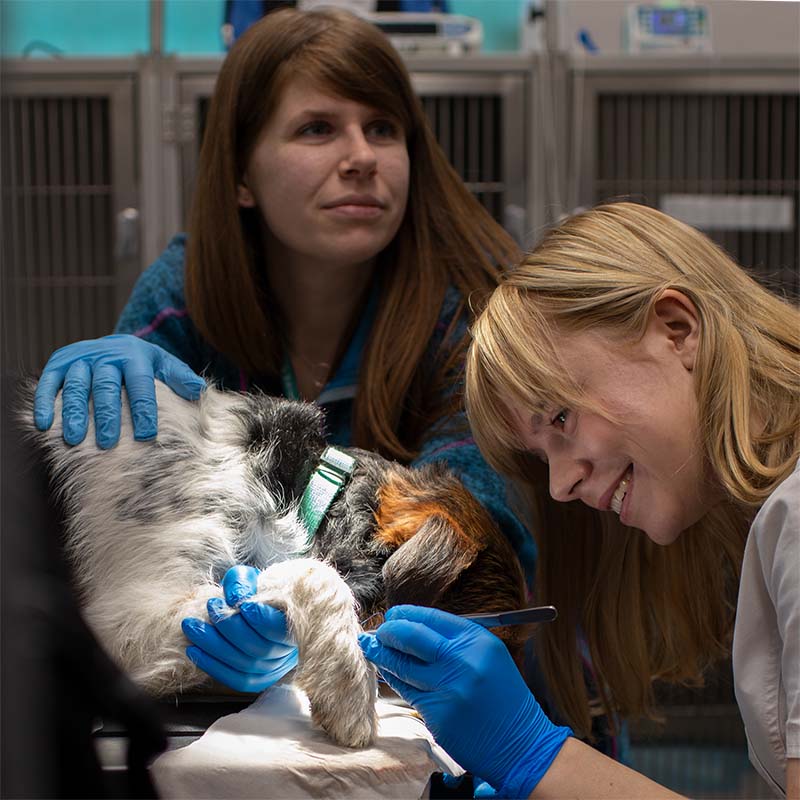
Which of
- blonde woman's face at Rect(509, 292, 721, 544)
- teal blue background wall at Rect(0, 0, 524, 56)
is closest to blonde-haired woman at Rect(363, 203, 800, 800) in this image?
blonde woman's face at Rect(509, 292, 721, 544)

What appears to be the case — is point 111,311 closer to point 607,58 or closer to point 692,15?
point 607,58

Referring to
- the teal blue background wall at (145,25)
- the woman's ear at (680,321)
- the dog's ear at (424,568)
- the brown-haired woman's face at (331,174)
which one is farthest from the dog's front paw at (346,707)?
the teal blue background wall at (145,25)

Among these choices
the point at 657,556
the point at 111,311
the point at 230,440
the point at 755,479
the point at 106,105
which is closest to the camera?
the point at 755,479

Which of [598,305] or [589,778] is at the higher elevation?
[598,305]

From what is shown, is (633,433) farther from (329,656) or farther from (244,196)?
(244,196)

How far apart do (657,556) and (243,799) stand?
1.94ft

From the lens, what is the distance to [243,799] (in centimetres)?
88

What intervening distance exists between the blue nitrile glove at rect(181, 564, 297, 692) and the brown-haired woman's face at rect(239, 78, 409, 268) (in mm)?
462

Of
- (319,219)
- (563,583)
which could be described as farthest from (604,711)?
(319,219)

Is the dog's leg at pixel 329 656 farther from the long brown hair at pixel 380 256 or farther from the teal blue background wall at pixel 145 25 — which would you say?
the teal blue background wall at pixel 145 25

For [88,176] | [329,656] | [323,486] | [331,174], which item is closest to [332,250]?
[331,174]

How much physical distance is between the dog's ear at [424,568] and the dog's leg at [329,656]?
0.09m

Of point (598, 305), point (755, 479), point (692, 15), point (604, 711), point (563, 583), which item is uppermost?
point (692, 15)

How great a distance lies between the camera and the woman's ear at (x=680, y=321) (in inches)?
39.9
